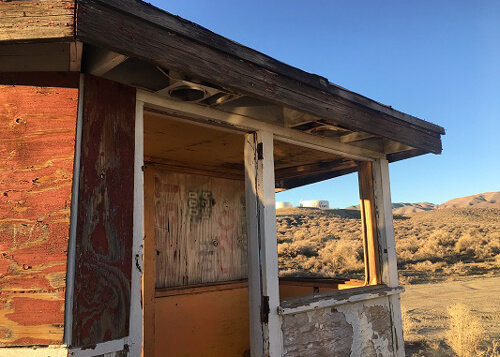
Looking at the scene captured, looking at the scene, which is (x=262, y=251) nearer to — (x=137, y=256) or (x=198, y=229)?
(x=137, y=256)

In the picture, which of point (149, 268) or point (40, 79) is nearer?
point (40, 79)

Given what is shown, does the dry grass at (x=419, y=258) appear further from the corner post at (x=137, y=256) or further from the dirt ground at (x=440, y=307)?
the corner post at (x=137, y=256)

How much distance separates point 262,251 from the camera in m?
3.32

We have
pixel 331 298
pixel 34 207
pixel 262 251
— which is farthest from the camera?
pixel 331 298

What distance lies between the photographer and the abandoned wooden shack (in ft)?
7.06

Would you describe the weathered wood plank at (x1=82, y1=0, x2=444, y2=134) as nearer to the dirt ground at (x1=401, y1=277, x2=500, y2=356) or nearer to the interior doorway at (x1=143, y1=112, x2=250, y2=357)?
the interior doorway at (x1=143, y1=112, x2=250, y2=357)

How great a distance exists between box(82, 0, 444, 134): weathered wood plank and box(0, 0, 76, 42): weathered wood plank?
221 millimetres

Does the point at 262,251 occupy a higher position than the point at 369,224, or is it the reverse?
the point at 369,224

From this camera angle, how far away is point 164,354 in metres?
5.13

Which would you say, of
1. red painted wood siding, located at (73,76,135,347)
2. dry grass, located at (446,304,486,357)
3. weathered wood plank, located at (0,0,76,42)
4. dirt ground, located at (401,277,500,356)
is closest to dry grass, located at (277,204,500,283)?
dirt ground, located at (401,277,500,356)

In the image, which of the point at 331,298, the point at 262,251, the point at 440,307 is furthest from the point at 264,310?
the point at 440,307

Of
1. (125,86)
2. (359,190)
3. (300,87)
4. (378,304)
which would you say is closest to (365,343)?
(378,304)

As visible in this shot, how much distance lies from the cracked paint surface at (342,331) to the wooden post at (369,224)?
1.11 feet

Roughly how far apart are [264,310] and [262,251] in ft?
1.49
